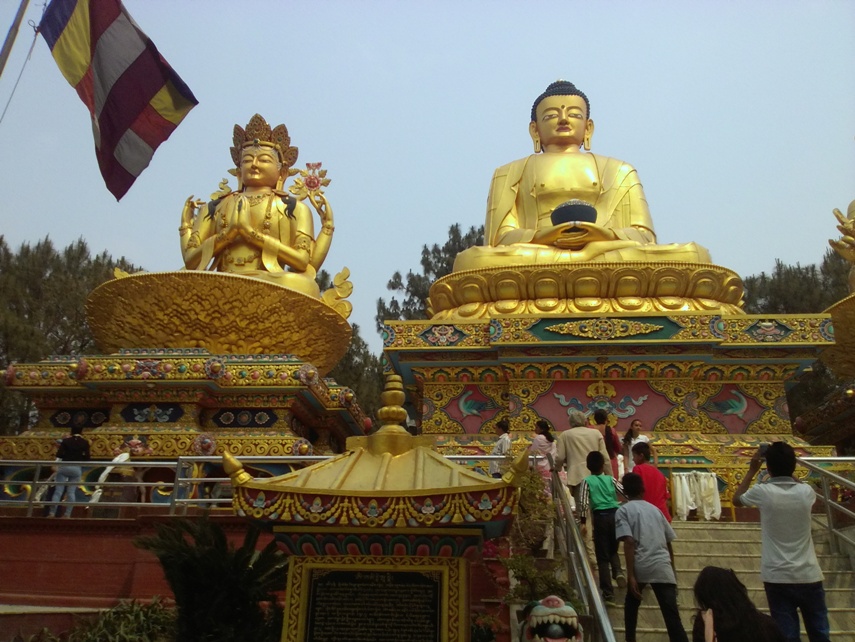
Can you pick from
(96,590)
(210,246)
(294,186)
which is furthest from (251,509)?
(294,186)

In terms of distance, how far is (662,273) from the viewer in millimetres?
11258

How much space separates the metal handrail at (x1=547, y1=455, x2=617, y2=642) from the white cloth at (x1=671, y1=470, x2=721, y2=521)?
2.19m

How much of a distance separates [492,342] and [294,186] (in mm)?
5580

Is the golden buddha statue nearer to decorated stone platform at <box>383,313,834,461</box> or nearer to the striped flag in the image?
decorated stone platform at <box>383,313,834,461</box>

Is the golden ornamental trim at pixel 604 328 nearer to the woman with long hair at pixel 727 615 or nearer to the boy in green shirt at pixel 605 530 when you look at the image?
the boy in green shirt at pixel 605 530

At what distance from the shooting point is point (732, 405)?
1072 cm

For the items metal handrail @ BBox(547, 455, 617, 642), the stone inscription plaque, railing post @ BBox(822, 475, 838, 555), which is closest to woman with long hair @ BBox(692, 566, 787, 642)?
metal handrail @ BBox(547, 455, 617, 642)

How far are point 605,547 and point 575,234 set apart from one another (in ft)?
25.6

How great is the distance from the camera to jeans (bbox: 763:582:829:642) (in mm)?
4105

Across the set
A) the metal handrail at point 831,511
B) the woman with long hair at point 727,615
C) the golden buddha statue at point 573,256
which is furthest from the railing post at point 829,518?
the golden buddha statue at point 573,256

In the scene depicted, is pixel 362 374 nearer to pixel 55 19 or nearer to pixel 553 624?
pixel 55 19

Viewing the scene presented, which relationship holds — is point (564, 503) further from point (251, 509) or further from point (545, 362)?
point (545, 362)

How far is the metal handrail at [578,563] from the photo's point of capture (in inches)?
152

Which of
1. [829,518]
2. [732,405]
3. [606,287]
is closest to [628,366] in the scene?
[606,287]
